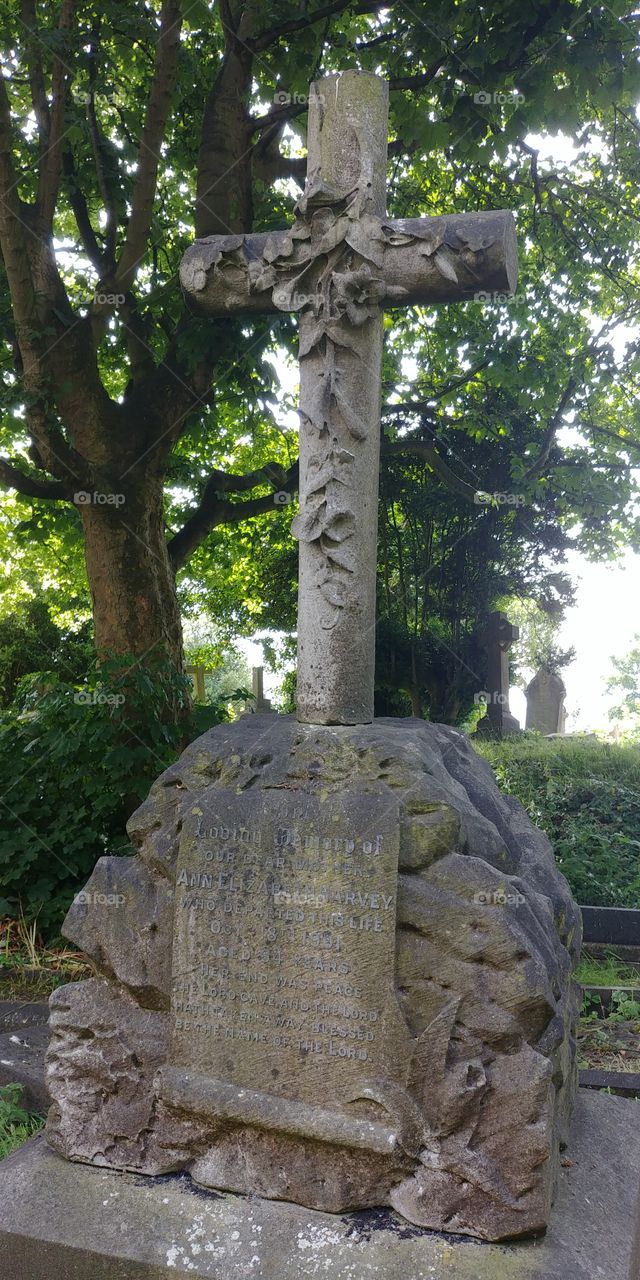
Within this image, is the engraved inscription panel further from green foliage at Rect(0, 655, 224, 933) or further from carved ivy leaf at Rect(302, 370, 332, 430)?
green foliage at Rect(0, 655, 224, 933)

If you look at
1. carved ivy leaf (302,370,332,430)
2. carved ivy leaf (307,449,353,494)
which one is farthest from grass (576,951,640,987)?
carved ivy leaf (302,370,332,430)

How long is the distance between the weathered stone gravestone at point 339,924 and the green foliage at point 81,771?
9.99 feet

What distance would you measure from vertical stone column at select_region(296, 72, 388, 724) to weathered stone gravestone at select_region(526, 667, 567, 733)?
1388 cm

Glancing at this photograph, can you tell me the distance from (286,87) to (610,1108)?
7.69m

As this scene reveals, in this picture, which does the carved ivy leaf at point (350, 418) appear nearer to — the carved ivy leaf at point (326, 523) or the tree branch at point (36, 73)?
the carved ivy leaf at point (326, 523)

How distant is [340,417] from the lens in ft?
12.4

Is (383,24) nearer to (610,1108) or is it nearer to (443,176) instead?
(443,176)

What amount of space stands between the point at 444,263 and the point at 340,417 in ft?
2.27

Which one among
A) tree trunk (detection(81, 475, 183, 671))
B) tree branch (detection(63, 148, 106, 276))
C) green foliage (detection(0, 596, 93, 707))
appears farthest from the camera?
green foliage (detection(0, 596, 93, 707))

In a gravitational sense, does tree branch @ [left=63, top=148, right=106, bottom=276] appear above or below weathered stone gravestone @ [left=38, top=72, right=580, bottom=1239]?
above

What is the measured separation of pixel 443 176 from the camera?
10.9 m

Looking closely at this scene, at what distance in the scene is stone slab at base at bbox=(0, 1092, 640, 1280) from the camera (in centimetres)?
281

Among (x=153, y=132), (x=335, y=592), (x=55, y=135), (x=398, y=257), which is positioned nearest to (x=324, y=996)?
(x=335, y=592)

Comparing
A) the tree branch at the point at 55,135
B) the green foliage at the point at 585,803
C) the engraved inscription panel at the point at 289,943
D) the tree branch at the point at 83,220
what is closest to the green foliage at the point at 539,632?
the green foliage at the point at 585,803
